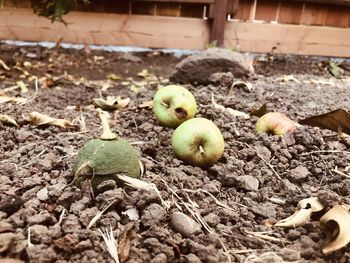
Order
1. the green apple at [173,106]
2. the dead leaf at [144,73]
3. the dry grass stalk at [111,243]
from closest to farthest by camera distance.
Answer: the dry grass stalk at [111,243]
the green apple at [173,106]
the dead leaf at [144,73]

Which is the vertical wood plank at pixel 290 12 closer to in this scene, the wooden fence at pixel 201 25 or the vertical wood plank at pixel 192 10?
the wooden fence at pixel 201 25

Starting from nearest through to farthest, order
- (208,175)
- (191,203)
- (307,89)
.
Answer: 1. (191,203)
2. (208,175)
3. (307,89)

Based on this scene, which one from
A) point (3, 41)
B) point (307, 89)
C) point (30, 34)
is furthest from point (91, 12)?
point (307, 89)

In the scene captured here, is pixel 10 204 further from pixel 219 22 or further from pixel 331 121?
pixel 219 22

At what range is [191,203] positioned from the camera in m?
1.58

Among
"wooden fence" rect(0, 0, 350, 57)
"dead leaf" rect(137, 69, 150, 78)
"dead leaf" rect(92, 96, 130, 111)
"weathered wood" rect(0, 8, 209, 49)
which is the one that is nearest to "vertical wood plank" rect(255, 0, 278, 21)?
"wooden fence" rect(0, 0, 350, 57)

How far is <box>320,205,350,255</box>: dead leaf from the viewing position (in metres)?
1.29

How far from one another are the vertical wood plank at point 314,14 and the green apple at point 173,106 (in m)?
3.93

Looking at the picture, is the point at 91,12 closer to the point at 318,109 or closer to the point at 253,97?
the point at 253,97

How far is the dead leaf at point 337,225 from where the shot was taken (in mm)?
1295

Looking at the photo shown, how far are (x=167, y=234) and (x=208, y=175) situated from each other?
55 cm

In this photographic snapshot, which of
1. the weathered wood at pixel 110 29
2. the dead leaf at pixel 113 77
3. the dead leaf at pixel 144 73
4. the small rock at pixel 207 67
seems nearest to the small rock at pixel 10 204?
the small rock at pixel 207 67

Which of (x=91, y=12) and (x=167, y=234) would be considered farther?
(x=91, y=12)

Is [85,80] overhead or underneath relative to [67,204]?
underneath
